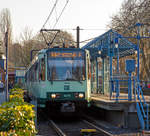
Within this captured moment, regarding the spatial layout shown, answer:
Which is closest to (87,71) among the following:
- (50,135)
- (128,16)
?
(50,135)

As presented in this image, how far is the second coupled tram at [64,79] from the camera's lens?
47.8 ft

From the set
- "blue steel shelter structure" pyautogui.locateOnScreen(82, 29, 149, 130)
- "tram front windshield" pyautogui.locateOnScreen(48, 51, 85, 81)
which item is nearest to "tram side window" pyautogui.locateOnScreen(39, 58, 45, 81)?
"tram front windshield" pyautogui.locateOnScreen(48, 51, 85, 81)

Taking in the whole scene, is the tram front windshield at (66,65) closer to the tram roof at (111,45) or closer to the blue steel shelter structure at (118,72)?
the blue steel shelter structure at (118,72)

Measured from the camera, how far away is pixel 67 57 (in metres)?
15.0

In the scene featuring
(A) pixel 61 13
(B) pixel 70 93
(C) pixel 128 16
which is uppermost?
(C) pixel 128 16

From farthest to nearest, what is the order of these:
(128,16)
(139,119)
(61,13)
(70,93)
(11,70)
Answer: (11,70) → (128,16) → (61,13) → (70,93) → (139,119)

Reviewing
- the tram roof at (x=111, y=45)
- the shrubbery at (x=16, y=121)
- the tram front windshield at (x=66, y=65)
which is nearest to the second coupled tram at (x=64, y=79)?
the tram front windshield at (x=66, y=65)

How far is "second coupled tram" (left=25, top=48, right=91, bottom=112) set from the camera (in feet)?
47.8

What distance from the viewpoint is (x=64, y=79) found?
14773mm

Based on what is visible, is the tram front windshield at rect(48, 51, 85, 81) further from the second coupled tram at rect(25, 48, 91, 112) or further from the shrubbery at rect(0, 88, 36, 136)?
the shrubbery at rect(0, 88, 36, 136)

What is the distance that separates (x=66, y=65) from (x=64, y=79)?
0.65 metres

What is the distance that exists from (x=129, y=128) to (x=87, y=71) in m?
3.60

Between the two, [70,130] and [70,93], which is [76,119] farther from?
[70,130]

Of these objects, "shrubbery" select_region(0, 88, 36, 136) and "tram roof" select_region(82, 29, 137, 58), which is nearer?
"shrubbery" select_region(0, 88, 36, 136)
